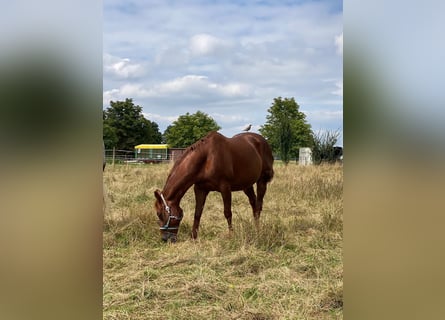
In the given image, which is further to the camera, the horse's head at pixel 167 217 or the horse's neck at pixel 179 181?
the horse's neck at pixel 179 181

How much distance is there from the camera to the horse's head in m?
4.91

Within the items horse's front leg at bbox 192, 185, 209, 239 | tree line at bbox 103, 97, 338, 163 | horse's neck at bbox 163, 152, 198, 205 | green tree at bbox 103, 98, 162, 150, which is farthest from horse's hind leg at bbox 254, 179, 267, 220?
green tree at bbox 103, 98, 162, 150

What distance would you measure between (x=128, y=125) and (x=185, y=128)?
5.75m

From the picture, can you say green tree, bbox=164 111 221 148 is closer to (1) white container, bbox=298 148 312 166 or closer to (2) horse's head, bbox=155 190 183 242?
(1) white container, bbox=298 148 312 166

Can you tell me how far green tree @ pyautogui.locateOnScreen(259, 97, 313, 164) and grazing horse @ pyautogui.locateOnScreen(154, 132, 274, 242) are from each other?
1038 cm

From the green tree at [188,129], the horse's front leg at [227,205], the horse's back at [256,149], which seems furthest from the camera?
the green tree at [188,129]

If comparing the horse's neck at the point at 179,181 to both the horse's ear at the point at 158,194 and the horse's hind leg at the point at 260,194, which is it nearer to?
the horse's ear at the point at 158,194

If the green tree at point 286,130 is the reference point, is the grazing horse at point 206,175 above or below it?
below

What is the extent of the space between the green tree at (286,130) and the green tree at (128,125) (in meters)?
9.78

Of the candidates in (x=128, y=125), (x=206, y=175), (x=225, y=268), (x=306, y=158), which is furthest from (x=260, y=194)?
(x=128, y=125)

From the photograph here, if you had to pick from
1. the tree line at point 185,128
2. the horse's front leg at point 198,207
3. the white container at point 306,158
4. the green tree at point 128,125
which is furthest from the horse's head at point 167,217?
the green tree at point 128,125

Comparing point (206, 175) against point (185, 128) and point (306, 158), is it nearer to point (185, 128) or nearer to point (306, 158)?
point (306, 158)

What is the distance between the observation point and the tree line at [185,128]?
22.5 meters
